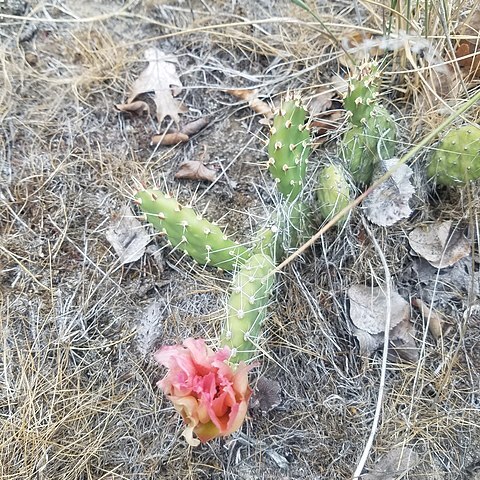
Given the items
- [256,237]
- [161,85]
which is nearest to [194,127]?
[161,85]

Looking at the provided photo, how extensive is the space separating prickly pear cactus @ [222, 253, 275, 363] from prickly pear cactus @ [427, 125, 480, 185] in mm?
517

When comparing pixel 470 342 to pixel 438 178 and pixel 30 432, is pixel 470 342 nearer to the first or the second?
pixel 438 178

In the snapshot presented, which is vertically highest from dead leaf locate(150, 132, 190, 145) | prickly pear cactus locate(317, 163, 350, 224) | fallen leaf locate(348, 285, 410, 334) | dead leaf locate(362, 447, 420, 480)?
prickly pear cactus locate(317, 163, 350, 224)

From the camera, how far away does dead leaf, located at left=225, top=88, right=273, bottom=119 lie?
1751mm

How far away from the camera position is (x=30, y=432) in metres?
A: 1.43

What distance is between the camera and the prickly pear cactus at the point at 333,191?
1353 millimetres

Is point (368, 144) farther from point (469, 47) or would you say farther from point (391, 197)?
point (469, 47)

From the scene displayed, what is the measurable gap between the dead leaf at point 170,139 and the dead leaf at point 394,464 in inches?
43.0

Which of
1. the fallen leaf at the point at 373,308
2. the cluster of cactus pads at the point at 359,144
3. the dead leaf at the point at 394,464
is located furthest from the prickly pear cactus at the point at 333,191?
the dead leaf at the point at 394,464

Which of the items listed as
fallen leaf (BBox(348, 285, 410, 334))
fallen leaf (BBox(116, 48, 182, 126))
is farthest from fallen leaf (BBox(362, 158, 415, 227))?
fallen leaf (BBox(116, 48, 182, 126))

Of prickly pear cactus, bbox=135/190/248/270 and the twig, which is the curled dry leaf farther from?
prickly pear cactus, bbox=135/190/248/270

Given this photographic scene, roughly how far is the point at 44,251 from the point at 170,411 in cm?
61

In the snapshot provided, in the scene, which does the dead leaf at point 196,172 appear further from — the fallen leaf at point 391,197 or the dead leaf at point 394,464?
the dead leaf at point 394,464

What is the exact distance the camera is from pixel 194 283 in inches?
60.7
